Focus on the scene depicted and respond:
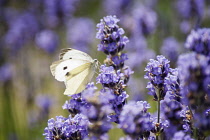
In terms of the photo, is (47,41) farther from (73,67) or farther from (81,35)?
(73,67)

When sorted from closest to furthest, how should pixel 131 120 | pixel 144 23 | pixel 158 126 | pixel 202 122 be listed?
1. pixel 131 120
2. pixel 202 122
3. pixel 158 126
4. pixel 144 23

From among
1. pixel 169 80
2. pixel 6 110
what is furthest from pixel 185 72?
pixel 6 110

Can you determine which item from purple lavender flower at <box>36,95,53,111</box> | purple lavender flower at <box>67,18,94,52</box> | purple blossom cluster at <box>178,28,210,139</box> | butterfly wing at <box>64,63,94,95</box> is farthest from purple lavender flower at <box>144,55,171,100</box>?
purple lavender flower at <box>67,18,94,52</box>

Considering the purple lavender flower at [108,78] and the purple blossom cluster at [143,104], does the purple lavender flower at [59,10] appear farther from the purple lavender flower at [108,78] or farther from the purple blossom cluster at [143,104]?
the purple lavender flower at [108,78]

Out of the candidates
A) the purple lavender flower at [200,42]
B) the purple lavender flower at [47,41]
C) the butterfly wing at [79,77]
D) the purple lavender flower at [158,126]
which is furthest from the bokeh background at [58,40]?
the purple lavender flower at [200,42]

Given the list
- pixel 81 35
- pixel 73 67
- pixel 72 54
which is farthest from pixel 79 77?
pixel 81 35

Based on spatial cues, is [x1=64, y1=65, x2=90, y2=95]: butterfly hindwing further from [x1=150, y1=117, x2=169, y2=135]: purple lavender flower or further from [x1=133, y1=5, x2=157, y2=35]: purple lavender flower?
[x1=133, y1=5, x2=157, y2=35]: purple lavender flower
